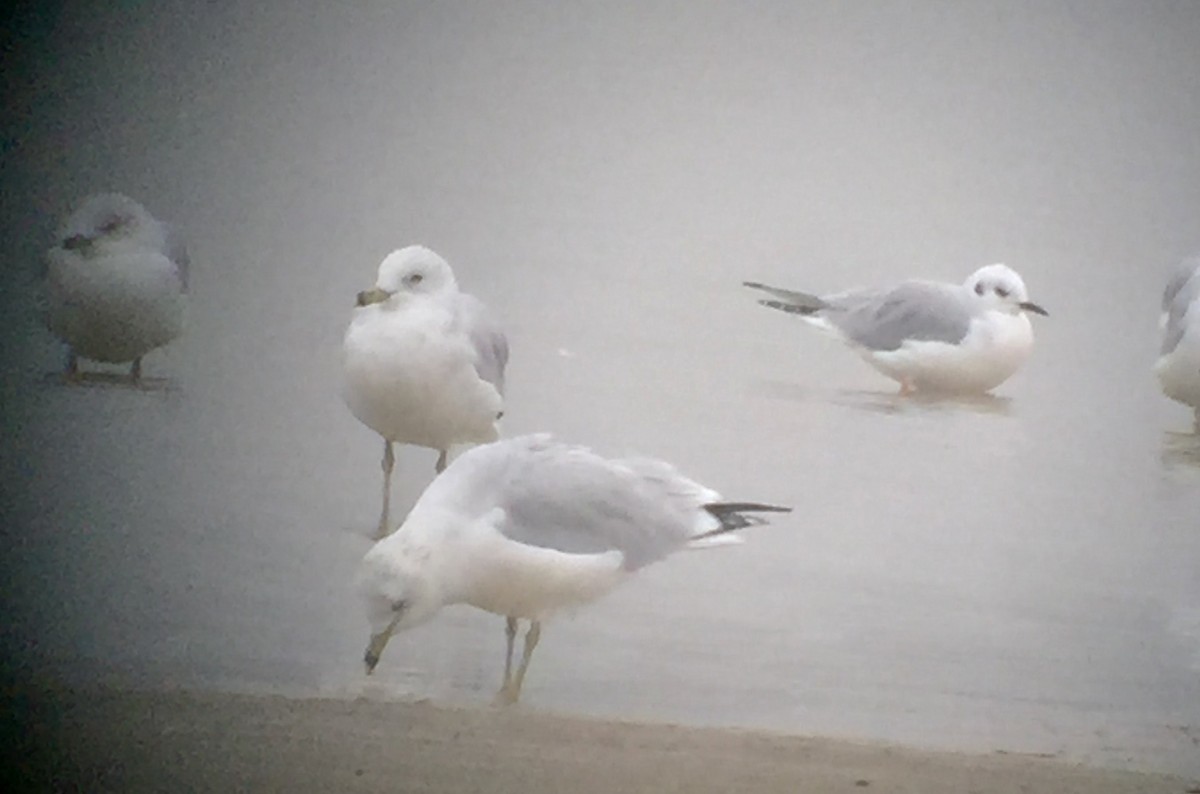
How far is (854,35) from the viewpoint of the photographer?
245 cm

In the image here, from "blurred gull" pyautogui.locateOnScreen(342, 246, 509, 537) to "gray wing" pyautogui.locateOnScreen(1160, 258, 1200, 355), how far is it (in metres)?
1.17

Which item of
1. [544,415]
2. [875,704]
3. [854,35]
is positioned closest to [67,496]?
[544,415]

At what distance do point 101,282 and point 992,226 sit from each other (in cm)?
159

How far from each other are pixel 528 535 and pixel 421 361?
0.35m

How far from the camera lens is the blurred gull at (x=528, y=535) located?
7.47 ft

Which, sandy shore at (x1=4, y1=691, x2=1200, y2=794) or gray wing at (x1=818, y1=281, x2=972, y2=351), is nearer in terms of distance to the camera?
sandy shore at (x1=4, y1=691, x2=1200, y2=794)

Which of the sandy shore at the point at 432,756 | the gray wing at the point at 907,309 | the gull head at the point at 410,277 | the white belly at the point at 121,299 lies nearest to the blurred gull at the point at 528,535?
the sandy shore at the point at 432,756

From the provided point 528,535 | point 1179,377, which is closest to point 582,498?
point 528,535

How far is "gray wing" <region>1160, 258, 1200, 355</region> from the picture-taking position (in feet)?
7.97

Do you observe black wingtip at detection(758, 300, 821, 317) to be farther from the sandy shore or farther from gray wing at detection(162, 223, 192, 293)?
gray wing at detection(162, 223, 192, 293)

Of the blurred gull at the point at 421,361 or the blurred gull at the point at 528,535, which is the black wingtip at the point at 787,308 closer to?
the blurred gull at the point at 528,535

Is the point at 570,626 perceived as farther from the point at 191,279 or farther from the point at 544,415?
the point at 191,279

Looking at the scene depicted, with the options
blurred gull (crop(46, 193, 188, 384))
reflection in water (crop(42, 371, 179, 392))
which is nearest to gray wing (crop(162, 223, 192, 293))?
blurred gull (crop(46, 193, 188, 384))

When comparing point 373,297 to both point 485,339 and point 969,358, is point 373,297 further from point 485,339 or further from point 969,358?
point 969,358
